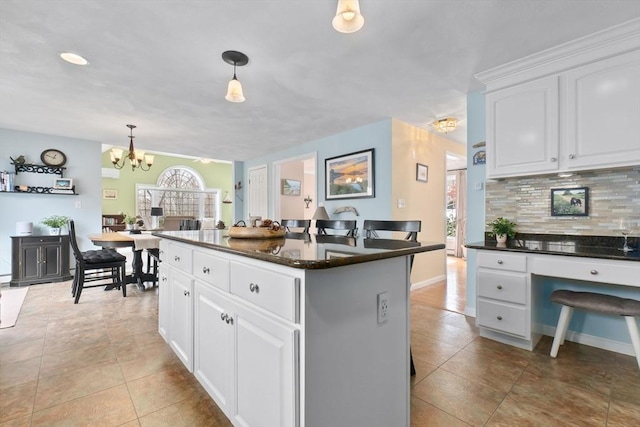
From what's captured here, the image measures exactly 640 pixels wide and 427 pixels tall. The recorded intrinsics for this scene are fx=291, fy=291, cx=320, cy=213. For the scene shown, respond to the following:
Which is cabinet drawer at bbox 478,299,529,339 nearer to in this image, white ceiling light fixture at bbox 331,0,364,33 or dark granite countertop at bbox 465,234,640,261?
dark granite countertop at bbox 465,234,640,261

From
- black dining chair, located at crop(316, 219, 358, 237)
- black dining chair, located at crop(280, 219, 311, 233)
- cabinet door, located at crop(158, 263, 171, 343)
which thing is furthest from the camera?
black dining chair, located at crop(280, 219, 311, 233)

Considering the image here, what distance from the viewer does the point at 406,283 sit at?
1.37 m

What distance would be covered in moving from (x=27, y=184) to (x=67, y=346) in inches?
141

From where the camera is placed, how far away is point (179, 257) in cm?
196

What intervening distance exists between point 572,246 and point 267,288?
8.35 ft

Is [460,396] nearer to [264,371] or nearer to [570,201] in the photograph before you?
[264,371]

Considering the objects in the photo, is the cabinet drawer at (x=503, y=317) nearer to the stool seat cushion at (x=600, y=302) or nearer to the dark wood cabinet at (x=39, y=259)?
the stool seat cushion at (x=600, y=302)

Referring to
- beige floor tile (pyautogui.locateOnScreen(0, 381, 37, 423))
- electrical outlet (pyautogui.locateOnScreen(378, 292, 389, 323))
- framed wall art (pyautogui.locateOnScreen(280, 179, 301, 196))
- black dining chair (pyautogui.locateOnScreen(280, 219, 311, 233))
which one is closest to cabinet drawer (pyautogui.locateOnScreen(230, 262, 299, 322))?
electrical outlet (pyautogui.locateOnScreen(378, 292, 389, 323))

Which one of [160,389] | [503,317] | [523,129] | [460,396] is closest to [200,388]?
[160,389]

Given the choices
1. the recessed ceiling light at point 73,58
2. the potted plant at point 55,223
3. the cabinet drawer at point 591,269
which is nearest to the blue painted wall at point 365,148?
the cabinet drawer at point 591,269

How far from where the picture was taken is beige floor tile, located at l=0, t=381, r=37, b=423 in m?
1.55

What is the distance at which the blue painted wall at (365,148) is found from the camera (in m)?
3.87

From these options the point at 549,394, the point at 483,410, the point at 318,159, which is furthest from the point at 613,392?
the point at 318,159

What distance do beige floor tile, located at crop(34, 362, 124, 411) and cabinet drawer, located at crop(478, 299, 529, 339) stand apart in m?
2.71
